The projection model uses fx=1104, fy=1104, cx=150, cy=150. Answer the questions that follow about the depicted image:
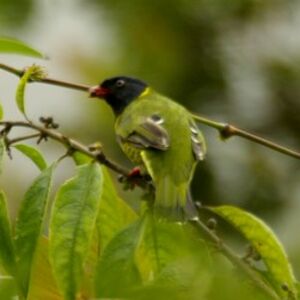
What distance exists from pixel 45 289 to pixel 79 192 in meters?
0.23

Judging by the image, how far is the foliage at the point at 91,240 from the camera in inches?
80.4

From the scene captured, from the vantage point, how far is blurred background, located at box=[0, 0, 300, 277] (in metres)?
6.32

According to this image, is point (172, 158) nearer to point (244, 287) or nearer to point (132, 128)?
point (132, 128)

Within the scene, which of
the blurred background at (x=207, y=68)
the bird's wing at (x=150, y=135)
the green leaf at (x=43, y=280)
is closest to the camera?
the green leaf at (x=43, y=280)

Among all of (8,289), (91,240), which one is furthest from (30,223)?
(8,289)

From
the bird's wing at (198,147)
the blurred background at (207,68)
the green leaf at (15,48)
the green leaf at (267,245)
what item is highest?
the blurred background at (207,68)

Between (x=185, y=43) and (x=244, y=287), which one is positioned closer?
(x=244, y=287)

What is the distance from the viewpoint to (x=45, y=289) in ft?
7.39

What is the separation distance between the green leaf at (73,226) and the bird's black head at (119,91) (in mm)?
2116

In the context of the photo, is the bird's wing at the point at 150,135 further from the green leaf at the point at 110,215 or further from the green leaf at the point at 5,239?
the green leaf at the point at 5,239

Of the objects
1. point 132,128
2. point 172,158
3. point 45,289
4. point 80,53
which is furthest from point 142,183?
point 80,53

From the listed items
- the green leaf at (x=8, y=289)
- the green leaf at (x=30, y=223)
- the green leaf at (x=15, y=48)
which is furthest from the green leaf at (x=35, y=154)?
the green leaf at (x=8, y=289)

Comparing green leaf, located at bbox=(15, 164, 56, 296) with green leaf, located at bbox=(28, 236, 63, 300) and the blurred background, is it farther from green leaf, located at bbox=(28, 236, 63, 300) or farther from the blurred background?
the blurred background

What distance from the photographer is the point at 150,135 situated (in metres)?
3.48
